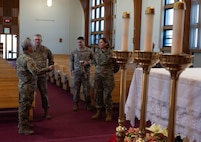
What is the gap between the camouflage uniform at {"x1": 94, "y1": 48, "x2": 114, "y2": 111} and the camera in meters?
5.31

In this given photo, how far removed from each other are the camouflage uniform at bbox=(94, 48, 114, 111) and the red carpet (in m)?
0.47

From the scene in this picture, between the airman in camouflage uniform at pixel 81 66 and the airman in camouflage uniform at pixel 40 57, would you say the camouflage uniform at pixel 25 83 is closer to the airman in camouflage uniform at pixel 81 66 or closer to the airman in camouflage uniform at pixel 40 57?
the airman in camouflage uniform at pixel 40 57

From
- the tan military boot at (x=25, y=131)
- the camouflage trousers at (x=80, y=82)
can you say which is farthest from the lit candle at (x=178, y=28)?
the camouflage trousers at (x=80, y=82)

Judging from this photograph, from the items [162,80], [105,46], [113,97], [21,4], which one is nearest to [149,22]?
[162,80]

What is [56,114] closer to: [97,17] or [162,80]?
[162,80]

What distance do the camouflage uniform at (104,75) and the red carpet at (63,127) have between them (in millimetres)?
466

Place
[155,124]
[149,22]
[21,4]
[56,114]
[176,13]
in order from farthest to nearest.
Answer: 1. [21,4]
2. [56,114]
3. [155,124]
4. [149,22]
5. [176,13]

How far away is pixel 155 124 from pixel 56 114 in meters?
3.93

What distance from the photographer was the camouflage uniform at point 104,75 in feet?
17.4

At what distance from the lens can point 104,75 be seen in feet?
17.6

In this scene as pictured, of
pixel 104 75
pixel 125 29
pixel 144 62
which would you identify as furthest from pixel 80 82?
pixel 144 62

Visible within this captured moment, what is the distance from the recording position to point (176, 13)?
1138mm

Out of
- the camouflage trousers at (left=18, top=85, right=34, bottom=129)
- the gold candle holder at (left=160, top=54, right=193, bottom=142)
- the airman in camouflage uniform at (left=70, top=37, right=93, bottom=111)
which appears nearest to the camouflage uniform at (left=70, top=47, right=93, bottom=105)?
the airman in camouflage uniform at (left=70, top=37, right=93, bottom=111)

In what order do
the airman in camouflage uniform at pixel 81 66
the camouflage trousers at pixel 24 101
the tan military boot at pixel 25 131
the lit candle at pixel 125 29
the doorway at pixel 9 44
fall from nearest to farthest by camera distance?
the lit candle at pixel 125 29
the camouflage trousers at pixel 24 101
the tan military boot at pixel 25 131
the airman in camouflage uniform at pixel 81 66
the doorway at pixel 9 44
